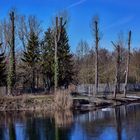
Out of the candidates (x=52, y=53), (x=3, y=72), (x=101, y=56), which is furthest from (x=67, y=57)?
(x=101, y=56)

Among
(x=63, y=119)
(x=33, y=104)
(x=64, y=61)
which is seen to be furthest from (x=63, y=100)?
(x=64, y=61)

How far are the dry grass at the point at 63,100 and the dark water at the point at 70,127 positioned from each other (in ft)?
16.5

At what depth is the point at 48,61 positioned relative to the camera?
72.1 meters

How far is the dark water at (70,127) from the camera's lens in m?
26.7

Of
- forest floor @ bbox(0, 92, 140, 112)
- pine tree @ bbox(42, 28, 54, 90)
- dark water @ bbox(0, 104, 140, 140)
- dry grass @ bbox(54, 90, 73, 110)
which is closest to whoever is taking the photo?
dark water @ bbox(0, 104, 140, 140)

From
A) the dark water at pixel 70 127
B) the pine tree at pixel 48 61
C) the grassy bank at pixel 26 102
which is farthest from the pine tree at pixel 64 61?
the dark water at pixel 70 127

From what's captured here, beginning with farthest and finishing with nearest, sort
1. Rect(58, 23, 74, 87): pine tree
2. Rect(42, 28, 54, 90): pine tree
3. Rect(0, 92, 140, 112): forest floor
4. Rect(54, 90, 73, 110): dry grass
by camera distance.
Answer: Rect(42, 28, 54, 90): pine tree → Rect(58, 23, 74, 87): pine tree → Rect(0, 92, 140, 112): forest floor → Rect(54, 90, 73, 110): dry grass

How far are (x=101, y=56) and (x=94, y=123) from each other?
8498 cm

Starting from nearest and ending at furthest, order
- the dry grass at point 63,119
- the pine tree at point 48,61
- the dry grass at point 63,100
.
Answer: the dry grass at point 63,119
the dry grass at point 63,100
the pine tree at point 48,61

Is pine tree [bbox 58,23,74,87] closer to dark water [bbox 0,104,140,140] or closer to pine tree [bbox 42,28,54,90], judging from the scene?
pine tree [bbox 42,28,54,90]

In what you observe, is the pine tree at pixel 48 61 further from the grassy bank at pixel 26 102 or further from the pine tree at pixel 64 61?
the grassy bank at pixel 26 102

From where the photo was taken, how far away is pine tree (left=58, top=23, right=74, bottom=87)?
6924cm

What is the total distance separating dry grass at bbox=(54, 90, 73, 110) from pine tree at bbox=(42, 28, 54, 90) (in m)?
25.0

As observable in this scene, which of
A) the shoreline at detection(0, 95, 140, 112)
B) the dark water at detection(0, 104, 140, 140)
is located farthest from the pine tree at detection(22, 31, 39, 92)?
the dark water at detection(0, 104, 140, 140)
